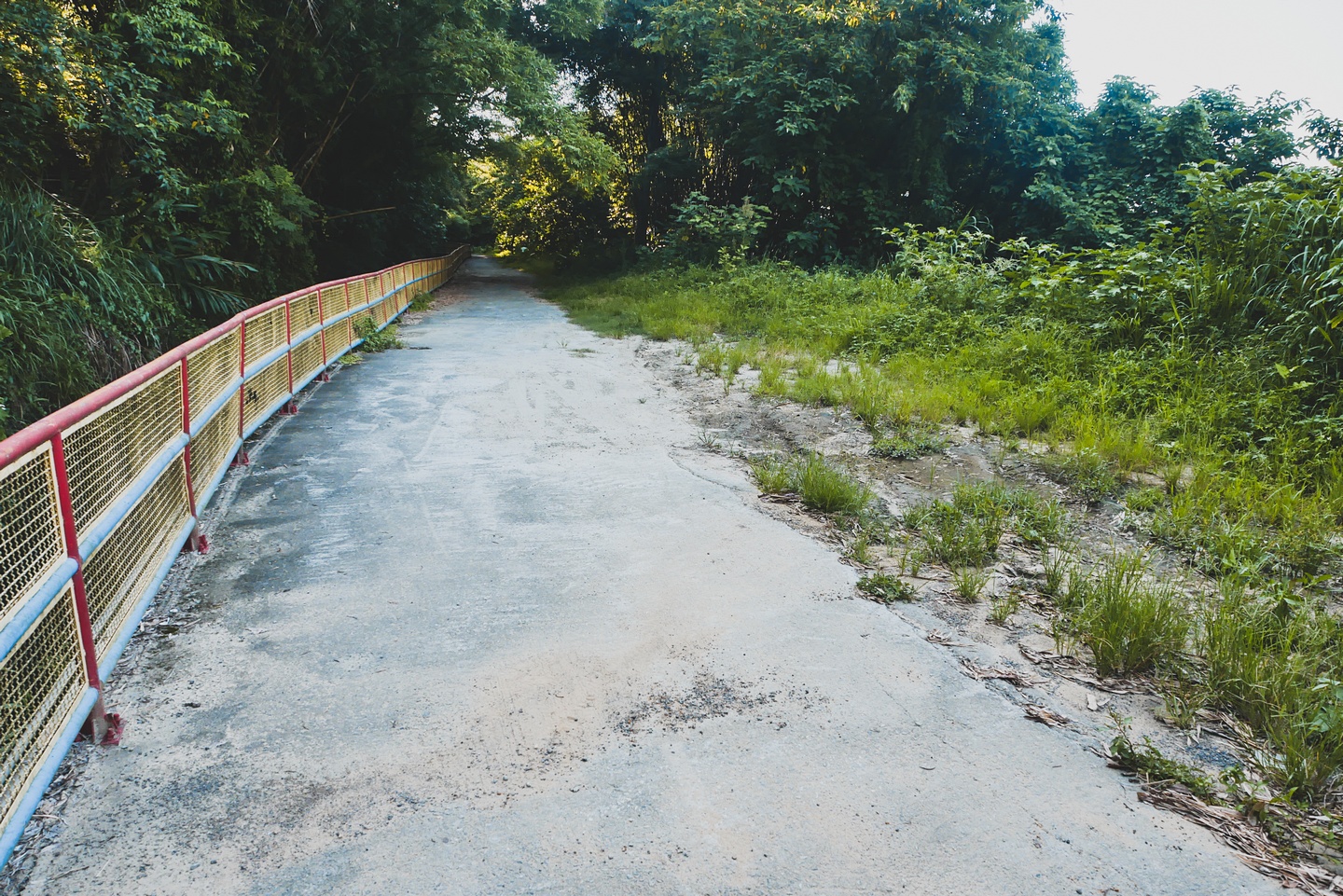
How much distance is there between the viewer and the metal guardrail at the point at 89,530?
8.11ft

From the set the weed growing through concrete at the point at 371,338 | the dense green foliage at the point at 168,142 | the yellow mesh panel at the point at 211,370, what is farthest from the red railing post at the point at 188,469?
the weed growing through concrete at the point at 371,338

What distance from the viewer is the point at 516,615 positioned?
150 inches

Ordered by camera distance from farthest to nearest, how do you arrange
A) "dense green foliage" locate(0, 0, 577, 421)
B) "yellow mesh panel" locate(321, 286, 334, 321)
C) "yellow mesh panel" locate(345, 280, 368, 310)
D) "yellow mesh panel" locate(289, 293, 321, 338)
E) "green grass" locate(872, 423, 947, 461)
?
1. "yellow mesh panel" locate(345, 280, 368, 310)
2. "yellow mesh panel" locate(321, 286, 334, 321)
3. "yellow mesh panel" locate(289, 293, 321, 338)
4. "dense green foliage" locate(0, 0, 577, 421)
5. "green grass" locate(872, 423, 947, 461)

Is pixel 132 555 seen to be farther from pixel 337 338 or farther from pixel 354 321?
pixel 354 321

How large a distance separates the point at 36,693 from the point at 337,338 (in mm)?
8167

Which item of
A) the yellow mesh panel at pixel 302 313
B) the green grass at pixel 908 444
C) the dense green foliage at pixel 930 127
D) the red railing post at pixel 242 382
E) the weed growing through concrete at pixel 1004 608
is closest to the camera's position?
the weed growing through concrete at pixel 1004 608

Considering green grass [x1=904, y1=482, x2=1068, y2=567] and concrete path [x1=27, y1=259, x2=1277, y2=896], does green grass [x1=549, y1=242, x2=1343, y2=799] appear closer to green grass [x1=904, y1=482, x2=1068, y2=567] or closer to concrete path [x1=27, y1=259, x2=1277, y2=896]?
green grass [x1=904, y1=482, x2=1068, y2=567]

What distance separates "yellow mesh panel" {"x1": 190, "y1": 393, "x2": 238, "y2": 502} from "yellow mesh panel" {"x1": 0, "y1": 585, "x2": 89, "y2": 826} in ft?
6.59

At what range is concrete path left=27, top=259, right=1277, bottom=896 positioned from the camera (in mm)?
2332

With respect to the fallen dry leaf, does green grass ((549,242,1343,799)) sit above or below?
above

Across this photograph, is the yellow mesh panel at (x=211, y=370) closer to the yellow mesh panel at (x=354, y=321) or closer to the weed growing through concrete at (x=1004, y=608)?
the weed growing through concrete at (x=1004, y=608)

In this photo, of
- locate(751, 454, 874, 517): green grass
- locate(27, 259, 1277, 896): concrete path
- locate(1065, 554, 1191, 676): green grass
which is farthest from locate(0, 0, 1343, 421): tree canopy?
locate(1065, 554, 1191, 676): green grass

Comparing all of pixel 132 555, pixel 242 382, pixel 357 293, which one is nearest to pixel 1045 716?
pixel 132 555

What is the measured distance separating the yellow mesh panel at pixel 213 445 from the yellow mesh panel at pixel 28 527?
2.02 metres
